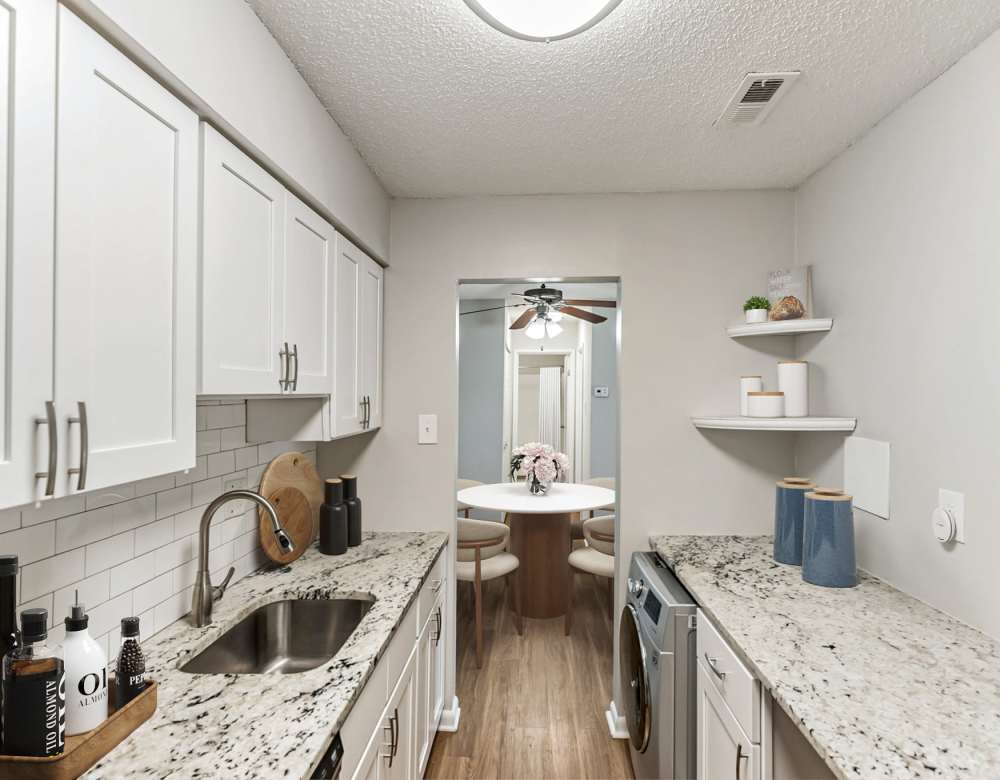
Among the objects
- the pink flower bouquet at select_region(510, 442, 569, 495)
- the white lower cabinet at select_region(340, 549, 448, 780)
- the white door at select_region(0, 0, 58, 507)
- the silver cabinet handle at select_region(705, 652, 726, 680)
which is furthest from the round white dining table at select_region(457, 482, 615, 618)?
the white door at select_region(0, 0, 58, 507)

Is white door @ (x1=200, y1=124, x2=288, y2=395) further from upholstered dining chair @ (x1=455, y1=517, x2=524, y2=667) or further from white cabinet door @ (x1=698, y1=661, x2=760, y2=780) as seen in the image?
upholstered dining chair @ (x1=455, y1=517, x2=524, y2=667)

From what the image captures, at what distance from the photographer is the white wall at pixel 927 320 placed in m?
1.46

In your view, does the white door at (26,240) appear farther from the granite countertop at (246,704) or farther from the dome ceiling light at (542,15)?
the dome ceiling light at (542,15)

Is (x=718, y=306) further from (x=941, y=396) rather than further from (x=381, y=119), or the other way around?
(x=381, y=119)

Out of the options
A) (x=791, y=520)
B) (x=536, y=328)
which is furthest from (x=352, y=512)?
(x=536, y=328)

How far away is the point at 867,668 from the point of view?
4.24 ft

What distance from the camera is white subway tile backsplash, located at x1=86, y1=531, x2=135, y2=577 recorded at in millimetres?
1261

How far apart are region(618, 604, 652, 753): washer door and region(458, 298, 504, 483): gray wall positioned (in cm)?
334

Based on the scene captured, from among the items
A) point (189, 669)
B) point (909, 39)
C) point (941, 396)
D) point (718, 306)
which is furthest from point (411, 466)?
point (909, 39)

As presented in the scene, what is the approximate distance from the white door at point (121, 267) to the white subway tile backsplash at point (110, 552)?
14.8 inches

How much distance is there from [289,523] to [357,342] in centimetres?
71

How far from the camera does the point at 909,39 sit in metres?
1.45

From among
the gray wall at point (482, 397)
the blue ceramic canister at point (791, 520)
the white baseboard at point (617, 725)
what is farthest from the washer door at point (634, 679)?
the gray wall at point (482, 397)

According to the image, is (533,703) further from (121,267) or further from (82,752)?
(121,267)
